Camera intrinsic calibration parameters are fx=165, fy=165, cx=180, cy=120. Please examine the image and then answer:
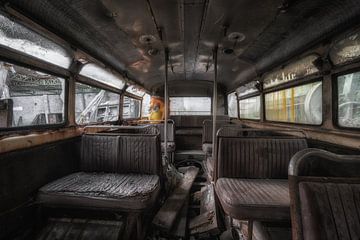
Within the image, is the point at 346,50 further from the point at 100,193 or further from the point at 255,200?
the point at 100,193

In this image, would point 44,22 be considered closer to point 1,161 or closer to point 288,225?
point 1,161

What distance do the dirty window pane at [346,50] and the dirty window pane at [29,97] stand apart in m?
3.43

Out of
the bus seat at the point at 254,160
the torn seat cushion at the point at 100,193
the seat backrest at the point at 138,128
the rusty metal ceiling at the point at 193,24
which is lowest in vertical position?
the torn seat cushion at the point at 100,193

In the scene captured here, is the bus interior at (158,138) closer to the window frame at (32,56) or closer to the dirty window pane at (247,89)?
the window frame at (32,56)

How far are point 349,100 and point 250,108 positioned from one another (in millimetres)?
2900

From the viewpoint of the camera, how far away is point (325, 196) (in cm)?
87

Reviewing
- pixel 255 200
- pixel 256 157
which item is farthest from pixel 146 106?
pixel 255 200

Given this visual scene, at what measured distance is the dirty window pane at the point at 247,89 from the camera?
4137mm

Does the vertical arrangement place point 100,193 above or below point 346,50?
below

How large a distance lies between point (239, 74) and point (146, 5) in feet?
11.3

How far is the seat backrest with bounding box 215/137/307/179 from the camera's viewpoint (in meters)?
2.07

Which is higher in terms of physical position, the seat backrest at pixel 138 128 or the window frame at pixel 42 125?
the window frame at pixel 42 125

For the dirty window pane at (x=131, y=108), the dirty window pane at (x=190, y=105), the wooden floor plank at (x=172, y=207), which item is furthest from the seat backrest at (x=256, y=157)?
the dirty window pane at (x=190, y=105)

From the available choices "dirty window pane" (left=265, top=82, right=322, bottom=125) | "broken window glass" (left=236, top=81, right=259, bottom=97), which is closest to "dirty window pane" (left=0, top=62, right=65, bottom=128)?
"dirty window pane" (left=265, top=82, right=322, bottom=125)
